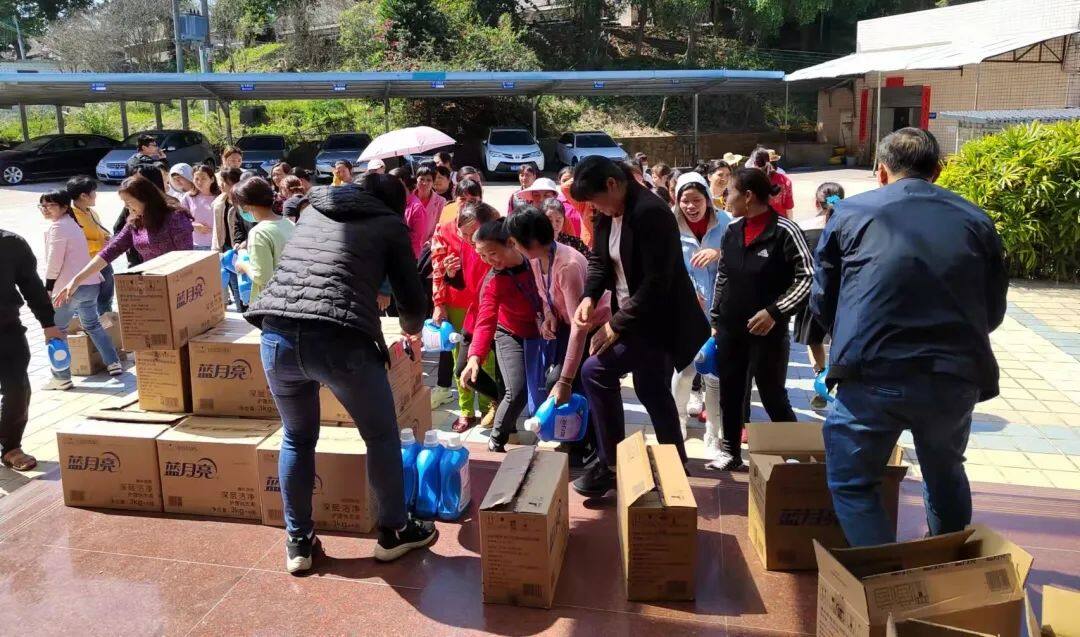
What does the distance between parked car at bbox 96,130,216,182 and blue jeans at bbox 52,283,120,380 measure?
1719 cm

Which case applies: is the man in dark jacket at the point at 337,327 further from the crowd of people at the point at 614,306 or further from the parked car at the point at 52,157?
the parked car at the point at 52,157

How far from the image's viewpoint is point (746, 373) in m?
4.18

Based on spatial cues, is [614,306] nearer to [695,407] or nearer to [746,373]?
[746,373]

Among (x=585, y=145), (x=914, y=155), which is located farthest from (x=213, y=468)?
(x=585, y=145)

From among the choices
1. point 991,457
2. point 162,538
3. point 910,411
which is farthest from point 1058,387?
point 162,538

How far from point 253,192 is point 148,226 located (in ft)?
4.62

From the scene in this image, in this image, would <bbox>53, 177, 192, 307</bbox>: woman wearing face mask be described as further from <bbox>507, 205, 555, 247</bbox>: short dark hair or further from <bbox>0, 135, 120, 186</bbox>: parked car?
<bbox>0, 135, 120, 186</bbox>: parked car

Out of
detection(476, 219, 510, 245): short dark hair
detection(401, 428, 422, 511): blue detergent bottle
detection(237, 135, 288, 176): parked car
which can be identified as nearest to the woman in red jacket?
detection(476, 219, 510, 245): short dark hair

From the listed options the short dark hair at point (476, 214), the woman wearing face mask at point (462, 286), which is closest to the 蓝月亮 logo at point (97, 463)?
the woman wearing face mask at point (462, 286)

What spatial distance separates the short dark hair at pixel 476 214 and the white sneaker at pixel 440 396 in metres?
1.32

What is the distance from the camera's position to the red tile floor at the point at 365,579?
9.86 ft

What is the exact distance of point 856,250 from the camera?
2646 mm

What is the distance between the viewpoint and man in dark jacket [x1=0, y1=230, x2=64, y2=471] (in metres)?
4.46

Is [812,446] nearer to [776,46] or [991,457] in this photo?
[991,457]
